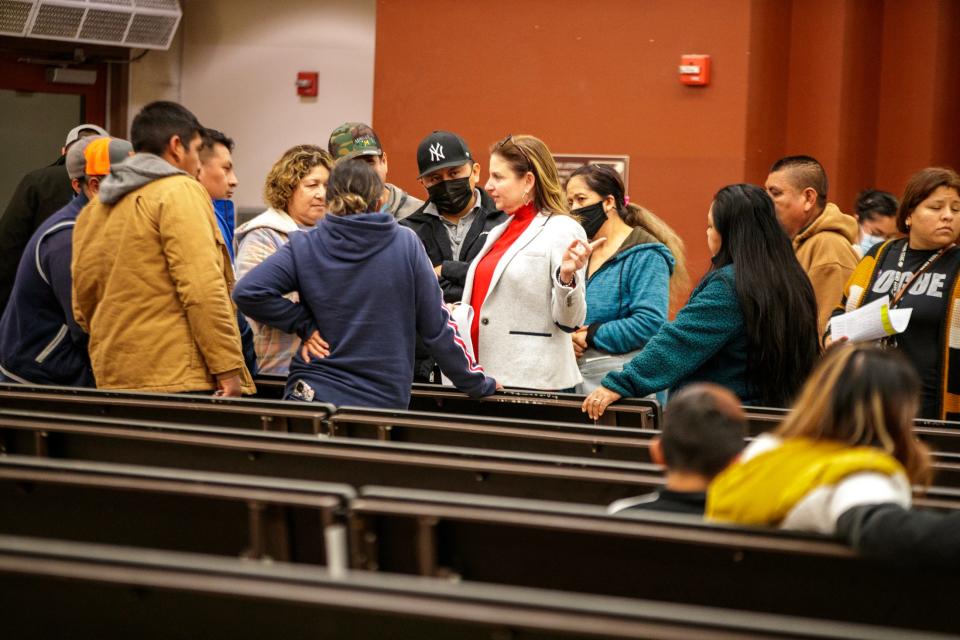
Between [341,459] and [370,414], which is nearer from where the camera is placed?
[341,459]

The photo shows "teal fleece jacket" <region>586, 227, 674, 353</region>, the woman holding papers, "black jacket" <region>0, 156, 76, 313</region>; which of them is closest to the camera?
the woman holding papers

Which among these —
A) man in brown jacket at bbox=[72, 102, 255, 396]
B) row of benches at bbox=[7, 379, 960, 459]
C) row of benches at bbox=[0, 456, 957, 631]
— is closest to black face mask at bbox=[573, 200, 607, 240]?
row of benches at bbox=[7, 379, 960, 459]

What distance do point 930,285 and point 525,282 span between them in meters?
1.45

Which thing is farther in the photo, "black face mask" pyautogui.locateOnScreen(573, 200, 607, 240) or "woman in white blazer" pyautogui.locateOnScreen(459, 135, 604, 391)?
"black face mask" pyautogui.locateOnScreen(573, 200, 607, 240)

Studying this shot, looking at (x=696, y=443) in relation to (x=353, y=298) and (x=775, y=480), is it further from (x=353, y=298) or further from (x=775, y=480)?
(x=353, y=298)

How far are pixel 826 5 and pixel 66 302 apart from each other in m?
5.56

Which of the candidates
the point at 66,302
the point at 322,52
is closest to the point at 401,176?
the point at 322,52

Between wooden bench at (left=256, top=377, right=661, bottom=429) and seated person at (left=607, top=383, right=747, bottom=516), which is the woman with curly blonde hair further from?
seated person at (left=607, top=383, right=747, bottom=516)

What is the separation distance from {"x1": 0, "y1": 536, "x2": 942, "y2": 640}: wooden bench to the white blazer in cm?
236

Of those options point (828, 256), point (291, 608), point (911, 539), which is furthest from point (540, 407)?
point (291, 608)

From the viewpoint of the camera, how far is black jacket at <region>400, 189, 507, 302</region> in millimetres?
4520

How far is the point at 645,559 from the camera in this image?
74.3 inches

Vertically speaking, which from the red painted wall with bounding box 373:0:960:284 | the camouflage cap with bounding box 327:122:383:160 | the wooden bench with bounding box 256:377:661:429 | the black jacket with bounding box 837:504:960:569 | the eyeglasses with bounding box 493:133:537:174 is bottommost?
the wooden bench with bounding box 256:377:661:429

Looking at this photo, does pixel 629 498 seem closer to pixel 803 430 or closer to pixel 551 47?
pixel 803 430
